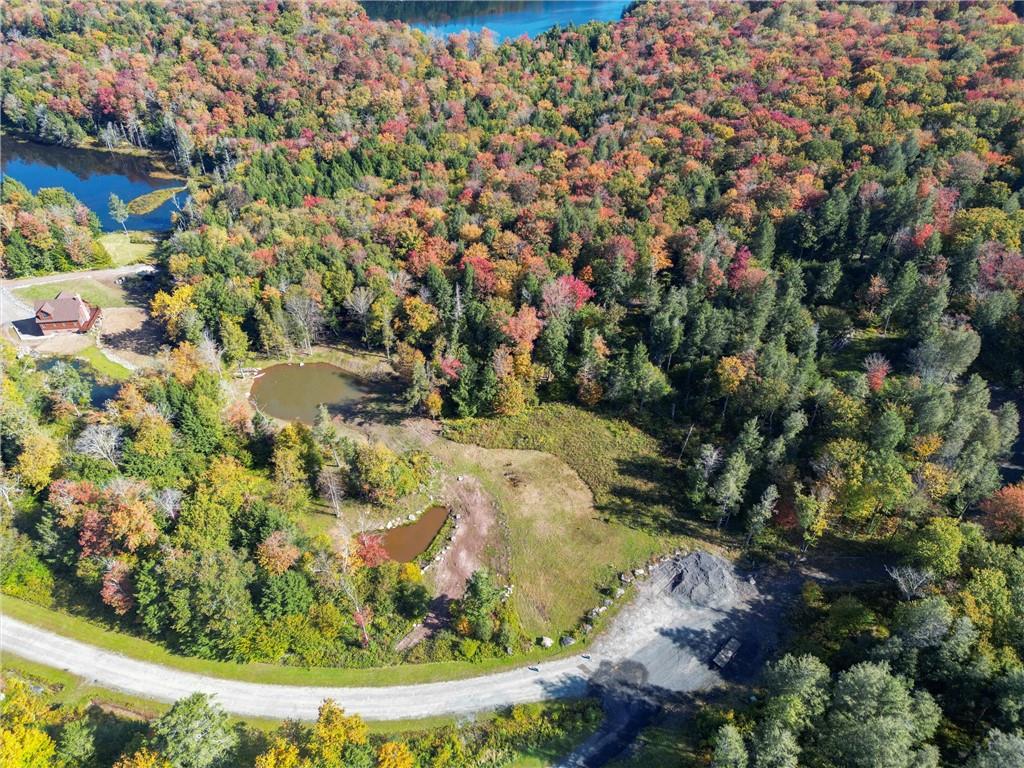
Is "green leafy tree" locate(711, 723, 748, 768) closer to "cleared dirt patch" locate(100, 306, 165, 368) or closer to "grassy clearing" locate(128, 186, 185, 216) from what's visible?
"cleared dirt patch" locate(100, 306, 165, 368)

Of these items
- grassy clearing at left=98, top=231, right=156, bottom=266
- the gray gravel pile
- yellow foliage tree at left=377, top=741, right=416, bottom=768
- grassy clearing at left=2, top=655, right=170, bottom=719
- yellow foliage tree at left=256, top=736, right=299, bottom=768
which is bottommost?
grassy clearing at left=2, top=655, right=170, bottom=719

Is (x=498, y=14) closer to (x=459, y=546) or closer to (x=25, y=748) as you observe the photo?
(x=459, y=546)

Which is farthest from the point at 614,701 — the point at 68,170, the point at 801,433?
the point at 68,170

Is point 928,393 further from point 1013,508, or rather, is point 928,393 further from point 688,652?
point 688,652

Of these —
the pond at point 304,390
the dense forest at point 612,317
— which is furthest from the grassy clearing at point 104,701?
the pond at point 304,390

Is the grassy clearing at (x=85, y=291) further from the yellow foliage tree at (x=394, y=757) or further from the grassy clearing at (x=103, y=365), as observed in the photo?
the yellow foliage tree at (x=394, y=757)

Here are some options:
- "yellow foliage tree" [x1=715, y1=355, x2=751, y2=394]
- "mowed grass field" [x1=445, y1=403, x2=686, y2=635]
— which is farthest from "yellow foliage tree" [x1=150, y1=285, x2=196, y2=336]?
"yellow foliage tree" [x1=715, y1=355, x2=751, y2=394]

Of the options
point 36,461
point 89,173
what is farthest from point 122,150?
point 36,461
